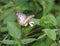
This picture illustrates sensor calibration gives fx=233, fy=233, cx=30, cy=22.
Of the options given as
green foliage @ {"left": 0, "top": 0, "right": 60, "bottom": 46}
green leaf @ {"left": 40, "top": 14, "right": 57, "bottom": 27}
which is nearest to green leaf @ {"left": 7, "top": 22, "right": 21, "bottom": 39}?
green foliage @ {"left": 0, "top": 0, "right": 60, "bottom": 46}

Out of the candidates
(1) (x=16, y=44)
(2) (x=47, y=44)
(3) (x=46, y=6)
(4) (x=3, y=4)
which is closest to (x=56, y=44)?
(2) (x=47, y=44)

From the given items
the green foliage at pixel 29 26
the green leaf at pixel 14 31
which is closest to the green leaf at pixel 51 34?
the green foliage at pixel 29 26

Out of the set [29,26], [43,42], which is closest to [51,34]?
[43,42]

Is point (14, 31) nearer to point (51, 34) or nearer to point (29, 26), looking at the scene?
point (29, 26)

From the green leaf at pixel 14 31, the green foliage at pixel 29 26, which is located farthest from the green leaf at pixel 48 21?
the green leaf at pixel 14 31

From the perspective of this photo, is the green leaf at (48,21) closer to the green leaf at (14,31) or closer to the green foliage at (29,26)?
the green foliage at (29,26)

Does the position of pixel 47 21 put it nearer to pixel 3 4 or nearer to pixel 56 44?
pixel 56 44

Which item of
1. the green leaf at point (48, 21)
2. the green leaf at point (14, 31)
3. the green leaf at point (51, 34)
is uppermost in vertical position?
the green leaf at point (48, 21)

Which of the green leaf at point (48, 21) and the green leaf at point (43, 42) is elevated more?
the green leaf at point (48, 21)

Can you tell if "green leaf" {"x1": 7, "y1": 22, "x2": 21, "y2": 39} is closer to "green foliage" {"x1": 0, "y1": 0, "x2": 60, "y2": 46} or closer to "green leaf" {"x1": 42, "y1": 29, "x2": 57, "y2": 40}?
"green foliage" {"x1": 0, "y1": 0, "x2": 60, "y2": 46}
